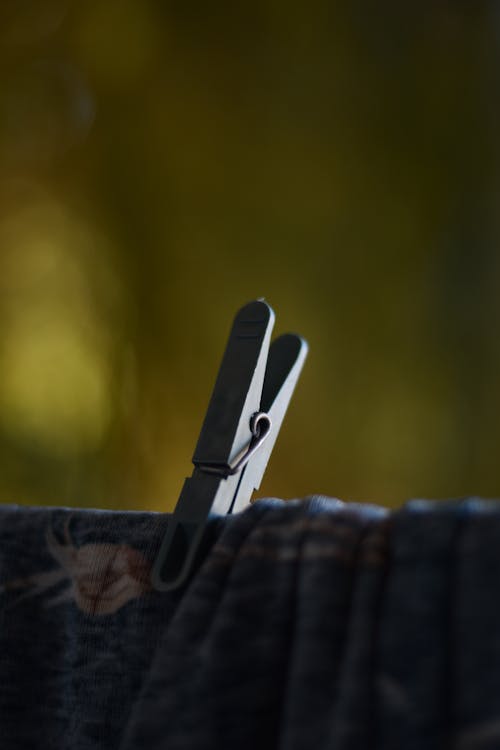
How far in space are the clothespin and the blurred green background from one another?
1630 mm

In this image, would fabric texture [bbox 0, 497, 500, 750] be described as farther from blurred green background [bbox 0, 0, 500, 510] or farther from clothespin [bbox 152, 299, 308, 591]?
blurred green background [bbox 0, 0, 500, 510]

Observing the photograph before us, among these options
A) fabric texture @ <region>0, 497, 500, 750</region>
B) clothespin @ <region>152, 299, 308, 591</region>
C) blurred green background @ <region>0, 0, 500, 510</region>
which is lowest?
fabric texture @ <region>0, 497, 500, 750</region>

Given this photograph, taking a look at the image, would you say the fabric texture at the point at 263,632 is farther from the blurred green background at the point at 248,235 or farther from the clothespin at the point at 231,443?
the blurred green background at the point at 248,235

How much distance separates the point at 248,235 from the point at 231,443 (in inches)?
75.2

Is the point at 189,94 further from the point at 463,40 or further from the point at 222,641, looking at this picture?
the point at 222,641

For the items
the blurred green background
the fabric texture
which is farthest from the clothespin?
the blurred green background

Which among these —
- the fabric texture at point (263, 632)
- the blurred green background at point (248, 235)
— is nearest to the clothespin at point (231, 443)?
the fabric texture at point (263, 632)

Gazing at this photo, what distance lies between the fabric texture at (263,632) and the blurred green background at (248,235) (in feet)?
5.23

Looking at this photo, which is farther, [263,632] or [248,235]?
[248,235]

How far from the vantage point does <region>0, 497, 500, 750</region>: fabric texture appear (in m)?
0.25

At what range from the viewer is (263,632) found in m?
0.29

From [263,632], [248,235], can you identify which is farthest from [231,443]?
[248,235]

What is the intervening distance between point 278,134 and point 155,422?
794 millimetres

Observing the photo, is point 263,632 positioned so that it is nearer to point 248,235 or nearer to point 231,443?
point 231,443
